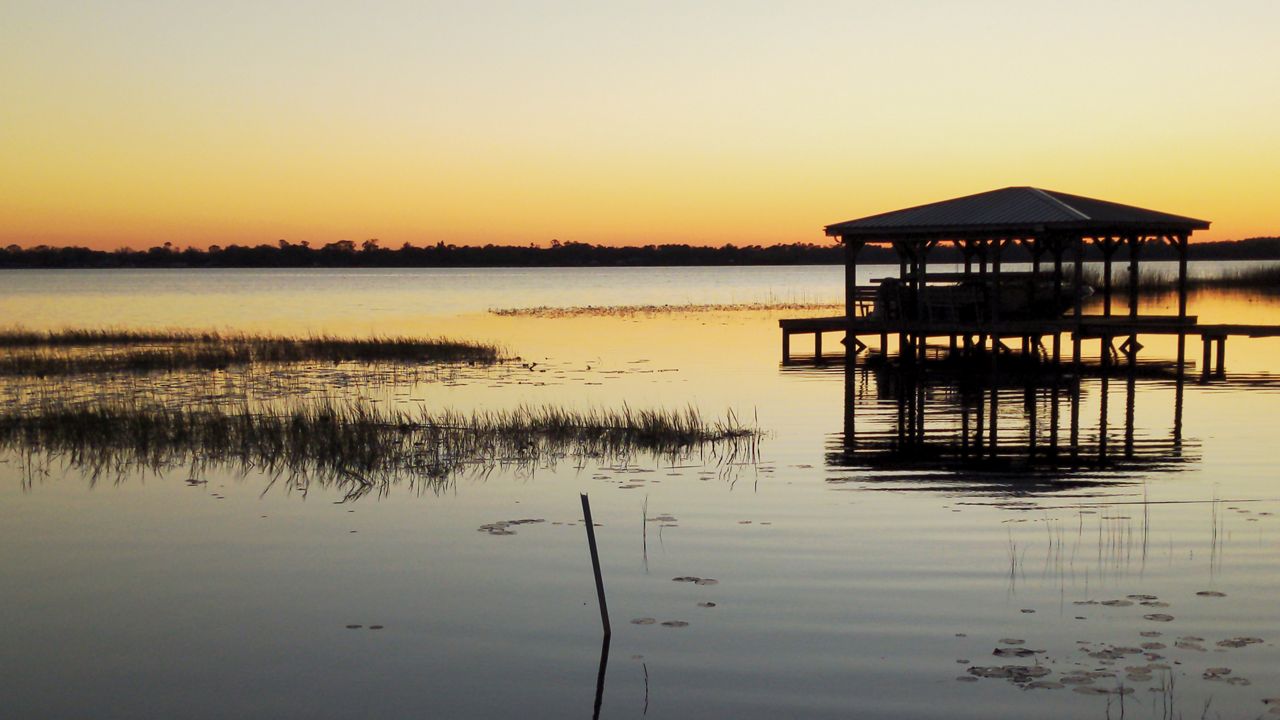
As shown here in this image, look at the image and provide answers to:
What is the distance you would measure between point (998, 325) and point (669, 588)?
22855mm

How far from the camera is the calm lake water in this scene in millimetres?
7828

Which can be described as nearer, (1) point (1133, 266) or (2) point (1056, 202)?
(2) point (1056, 202)

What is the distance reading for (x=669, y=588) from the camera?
33.2ft

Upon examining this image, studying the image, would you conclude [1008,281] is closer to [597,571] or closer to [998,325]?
[998,325]

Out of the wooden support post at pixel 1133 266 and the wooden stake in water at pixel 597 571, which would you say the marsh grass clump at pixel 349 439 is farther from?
the wooden support post at pixel 1133 266

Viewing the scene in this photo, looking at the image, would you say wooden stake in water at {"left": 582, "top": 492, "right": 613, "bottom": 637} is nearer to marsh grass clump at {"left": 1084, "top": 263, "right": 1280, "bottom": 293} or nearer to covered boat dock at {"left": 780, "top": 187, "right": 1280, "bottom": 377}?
covered boat dock at {"left": 780, "top": 187, "right": 1280, "bottom": 377}

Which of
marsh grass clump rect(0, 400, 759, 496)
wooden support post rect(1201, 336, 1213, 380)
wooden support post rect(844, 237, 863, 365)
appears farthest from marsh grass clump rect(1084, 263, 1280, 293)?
marsh grass clump rect(0, 400, 759, 496)

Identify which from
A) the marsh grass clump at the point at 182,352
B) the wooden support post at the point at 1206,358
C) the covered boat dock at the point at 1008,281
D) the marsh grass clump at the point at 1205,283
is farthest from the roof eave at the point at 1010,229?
the marsh grass clump at the point at 1205,283

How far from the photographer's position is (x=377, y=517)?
13.3 metres

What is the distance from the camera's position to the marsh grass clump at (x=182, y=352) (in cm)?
2959

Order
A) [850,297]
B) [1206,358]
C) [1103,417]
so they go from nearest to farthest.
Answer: [1103,417], [1206,358], [850,297]

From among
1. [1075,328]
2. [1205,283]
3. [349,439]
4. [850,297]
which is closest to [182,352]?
[349,439]

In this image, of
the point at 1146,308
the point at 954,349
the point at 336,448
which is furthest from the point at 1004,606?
the point at 1146,308

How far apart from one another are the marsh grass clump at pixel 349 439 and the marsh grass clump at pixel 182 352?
30.9 feet
